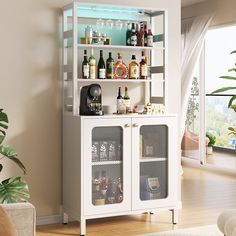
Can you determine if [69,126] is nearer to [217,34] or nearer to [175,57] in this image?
[175,57]

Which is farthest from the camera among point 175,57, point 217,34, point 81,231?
point 217,34

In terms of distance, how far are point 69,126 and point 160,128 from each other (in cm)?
83

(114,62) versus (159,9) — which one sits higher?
(159,9)

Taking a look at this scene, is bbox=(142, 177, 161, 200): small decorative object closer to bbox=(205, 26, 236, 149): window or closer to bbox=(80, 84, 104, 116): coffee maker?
bbox=(80, 84, 104, 116): coffee maker

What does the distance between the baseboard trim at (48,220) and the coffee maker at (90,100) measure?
1.03 metres

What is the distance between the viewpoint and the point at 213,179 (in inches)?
286

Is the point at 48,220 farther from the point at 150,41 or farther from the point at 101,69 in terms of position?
the point at 150,41

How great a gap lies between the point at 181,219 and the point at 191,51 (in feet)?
11.7

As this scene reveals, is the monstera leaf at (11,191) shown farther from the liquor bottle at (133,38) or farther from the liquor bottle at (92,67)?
the liquor bottle at (133,38)

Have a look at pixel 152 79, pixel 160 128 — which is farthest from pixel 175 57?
pixel 160 128

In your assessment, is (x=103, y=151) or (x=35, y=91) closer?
(x=103, y=151)

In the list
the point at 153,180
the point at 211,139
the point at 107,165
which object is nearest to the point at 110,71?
the point at 107,165

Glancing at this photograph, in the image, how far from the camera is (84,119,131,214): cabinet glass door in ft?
15.1

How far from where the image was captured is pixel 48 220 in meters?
4.91
